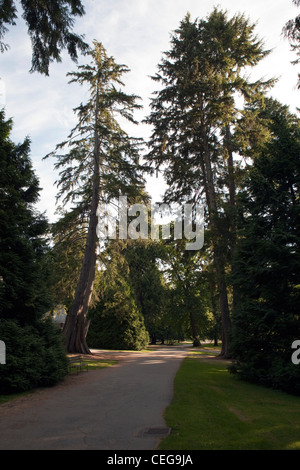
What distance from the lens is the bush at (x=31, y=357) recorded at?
898cm

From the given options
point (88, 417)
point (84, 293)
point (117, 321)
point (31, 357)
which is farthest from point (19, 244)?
point (117, 321)

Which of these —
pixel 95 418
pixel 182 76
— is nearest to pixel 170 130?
pixel 182 76

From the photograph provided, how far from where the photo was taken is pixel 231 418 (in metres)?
6.52

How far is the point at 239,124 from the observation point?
69.3 ft

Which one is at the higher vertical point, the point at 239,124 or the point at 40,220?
the point at 239,124

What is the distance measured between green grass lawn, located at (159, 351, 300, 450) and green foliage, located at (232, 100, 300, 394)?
1224 millimetres

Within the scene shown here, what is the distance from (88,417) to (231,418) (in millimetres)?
2990

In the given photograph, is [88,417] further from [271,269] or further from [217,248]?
[217,248]

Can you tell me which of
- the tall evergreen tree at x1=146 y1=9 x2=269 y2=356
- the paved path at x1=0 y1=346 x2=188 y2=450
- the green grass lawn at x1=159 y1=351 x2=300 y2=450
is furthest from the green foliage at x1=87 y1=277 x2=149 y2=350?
the green grass lawn at x1=159 y1=351 x2=300 y2=450

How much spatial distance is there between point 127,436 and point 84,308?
16.9 metres

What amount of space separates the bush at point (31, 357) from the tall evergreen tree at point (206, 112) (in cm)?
1104

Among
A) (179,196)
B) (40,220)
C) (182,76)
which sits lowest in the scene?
(40,220)

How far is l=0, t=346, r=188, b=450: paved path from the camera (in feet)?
16.5
